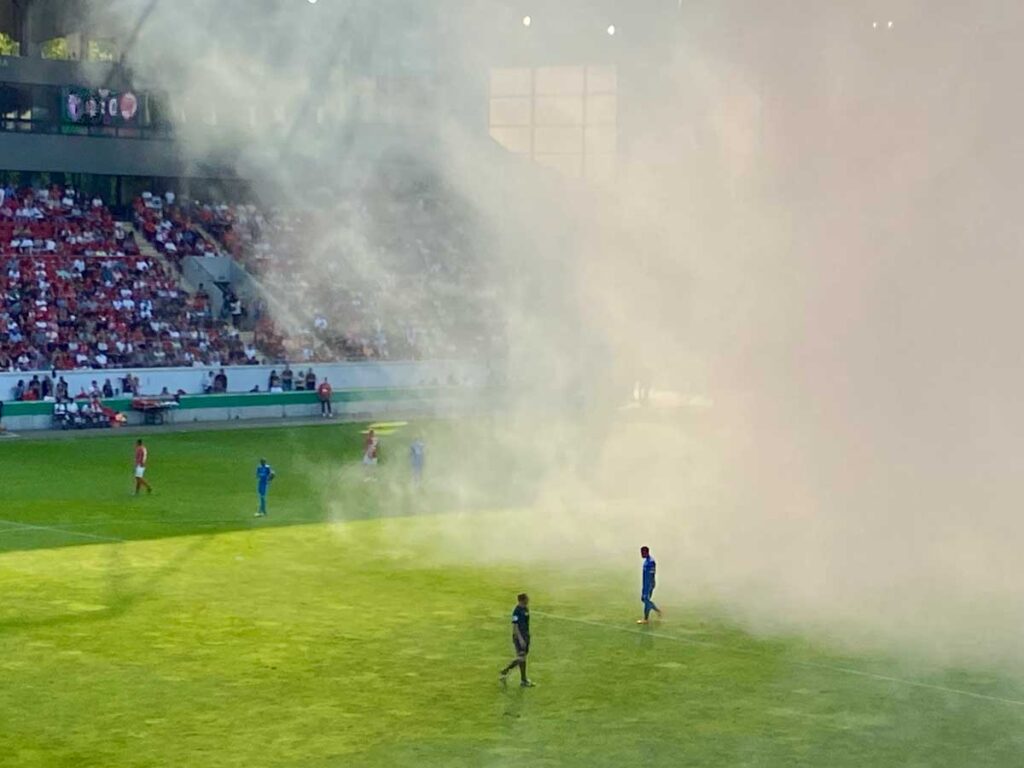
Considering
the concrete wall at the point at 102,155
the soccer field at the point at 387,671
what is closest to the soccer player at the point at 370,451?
the soccer field at the point at 387,671

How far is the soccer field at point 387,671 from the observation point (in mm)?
13250

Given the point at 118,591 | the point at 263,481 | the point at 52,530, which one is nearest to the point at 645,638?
the point at 118,591

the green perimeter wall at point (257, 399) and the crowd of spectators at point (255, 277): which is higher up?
the crowd of spectators at point (255, 277)

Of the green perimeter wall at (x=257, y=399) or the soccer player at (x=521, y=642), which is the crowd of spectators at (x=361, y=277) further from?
the soccer player at (x=521, y=642)

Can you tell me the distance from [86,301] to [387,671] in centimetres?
2754

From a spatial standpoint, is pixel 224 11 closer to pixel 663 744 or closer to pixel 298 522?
pixel 298 522

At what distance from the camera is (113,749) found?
512 inches

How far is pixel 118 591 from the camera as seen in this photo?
19.1 meters

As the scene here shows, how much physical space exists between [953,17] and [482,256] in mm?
20524

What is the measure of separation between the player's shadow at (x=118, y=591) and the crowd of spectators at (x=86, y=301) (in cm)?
1695

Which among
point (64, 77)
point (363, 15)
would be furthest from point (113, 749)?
point (64, 77)

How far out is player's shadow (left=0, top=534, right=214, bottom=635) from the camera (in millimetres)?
17344

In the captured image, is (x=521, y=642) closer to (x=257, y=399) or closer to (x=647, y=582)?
(x=647, y=582)

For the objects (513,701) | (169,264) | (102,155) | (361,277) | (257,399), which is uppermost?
(102,155)
